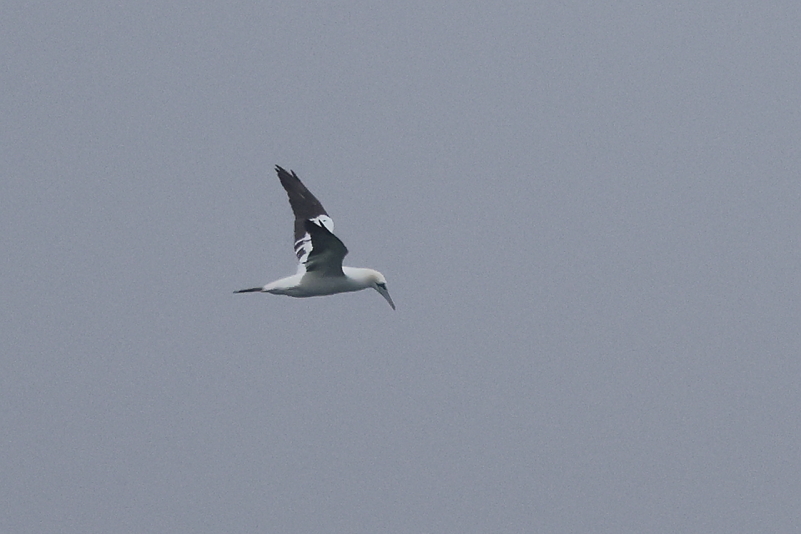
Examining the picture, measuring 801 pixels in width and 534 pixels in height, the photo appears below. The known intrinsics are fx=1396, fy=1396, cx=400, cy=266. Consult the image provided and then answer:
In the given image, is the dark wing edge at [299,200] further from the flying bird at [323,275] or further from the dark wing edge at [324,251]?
the dark wing edge at [324,251]

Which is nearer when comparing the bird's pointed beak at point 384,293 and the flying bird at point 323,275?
the flying bird at point 323,275

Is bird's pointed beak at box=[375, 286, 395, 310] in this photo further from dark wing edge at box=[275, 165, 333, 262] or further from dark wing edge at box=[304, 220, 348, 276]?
dark wing edge at box=[275, 165, 333, 262]

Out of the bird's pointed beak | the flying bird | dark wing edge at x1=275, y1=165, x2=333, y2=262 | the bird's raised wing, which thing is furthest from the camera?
dark wing edge at x1=275, y1=165, x2=333, y2=262

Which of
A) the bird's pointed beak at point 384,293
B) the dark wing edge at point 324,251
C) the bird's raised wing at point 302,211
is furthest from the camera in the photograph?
the bird's raised wing at point 302,211

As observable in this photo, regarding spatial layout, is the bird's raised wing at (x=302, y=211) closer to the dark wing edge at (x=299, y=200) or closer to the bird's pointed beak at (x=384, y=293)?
the dark wing edge at (x=299, y=200)

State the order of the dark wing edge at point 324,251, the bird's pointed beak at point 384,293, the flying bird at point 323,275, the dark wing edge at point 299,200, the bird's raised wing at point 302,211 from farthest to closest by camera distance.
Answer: the dark wing edge at point 299,200, the bird's raised wing at point 302,211, the bird's pointed beak at point 384,293, the flying bird at point 323,275, the dark wing edge at point 324,251

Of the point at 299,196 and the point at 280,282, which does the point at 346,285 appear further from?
the point at 299,196

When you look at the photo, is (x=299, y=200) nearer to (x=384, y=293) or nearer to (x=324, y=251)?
(x=384, y=293)

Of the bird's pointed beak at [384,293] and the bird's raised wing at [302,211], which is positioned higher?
the bird's raised wing at [302,211]

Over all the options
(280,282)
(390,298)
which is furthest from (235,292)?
(390,298)

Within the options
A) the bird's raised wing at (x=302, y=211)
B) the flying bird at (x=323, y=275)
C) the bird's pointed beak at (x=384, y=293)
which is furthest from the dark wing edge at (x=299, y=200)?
the bird's pointed beak at (x=384, y=293)

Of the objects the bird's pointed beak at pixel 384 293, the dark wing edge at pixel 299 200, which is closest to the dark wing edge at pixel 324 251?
the bird's pointed beak at pixel 384 293

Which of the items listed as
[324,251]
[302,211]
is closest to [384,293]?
[324,251]

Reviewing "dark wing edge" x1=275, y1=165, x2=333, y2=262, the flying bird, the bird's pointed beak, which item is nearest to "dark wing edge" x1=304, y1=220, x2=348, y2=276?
the flying bird
